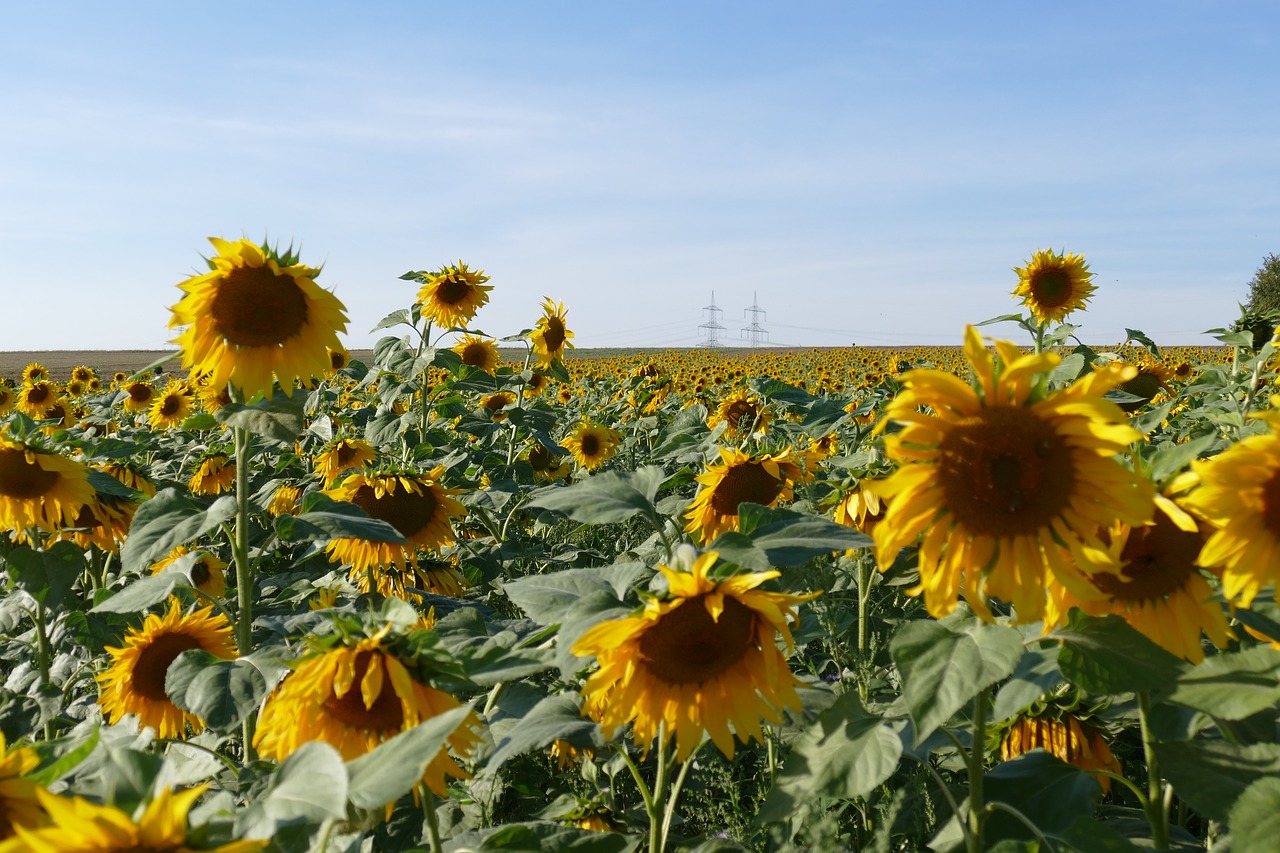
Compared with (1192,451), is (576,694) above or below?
below

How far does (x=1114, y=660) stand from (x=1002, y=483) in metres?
0.29

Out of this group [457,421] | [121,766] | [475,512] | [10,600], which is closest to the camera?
[121,766]

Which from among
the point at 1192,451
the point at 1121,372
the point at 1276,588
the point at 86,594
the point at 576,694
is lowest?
the point at 86,594

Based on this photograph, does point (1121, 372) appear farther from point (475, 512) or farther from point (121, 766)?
point (475, 512)

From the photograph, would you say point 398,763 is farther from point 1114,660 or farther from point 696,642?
point 1114,660

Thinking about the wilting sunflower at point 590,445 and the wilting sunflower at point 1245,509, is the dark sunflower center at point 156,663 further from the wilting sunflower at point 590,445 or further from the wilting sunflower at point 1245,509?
the wilting sunflower at point 590,445

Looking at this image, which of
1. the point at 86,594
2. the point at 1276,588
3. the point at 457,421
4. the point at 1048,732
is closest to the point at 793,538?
the point at 1276,588

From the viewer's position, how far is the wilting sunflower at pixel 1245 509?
1.26 metres

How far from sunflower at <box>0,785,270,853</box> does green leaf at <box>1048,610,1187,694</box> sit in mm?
1121

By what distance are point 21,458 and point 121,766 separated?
8.84 ft

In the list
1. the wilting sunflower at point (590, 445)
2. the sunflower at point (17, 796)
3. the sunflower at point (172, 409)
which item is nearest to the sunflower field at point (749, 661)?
the sunflower at point (17, 796)

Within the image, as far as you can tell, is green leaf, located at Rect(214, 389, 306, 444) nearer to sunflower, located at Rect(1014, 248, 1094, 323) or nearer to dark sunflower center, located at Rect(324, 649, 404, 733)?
dark sunflower center, located at Rect(324, 649, 404, 733)

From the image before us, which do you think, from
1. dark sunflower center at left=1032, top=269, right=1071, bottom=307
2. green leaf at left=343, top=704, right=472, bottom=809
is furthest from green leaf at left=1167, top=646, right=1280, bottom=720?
dark sunflower center at left=1032, top=269, right=1071, bottom=307

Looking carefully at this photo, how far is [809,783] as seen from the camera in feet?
4.44
